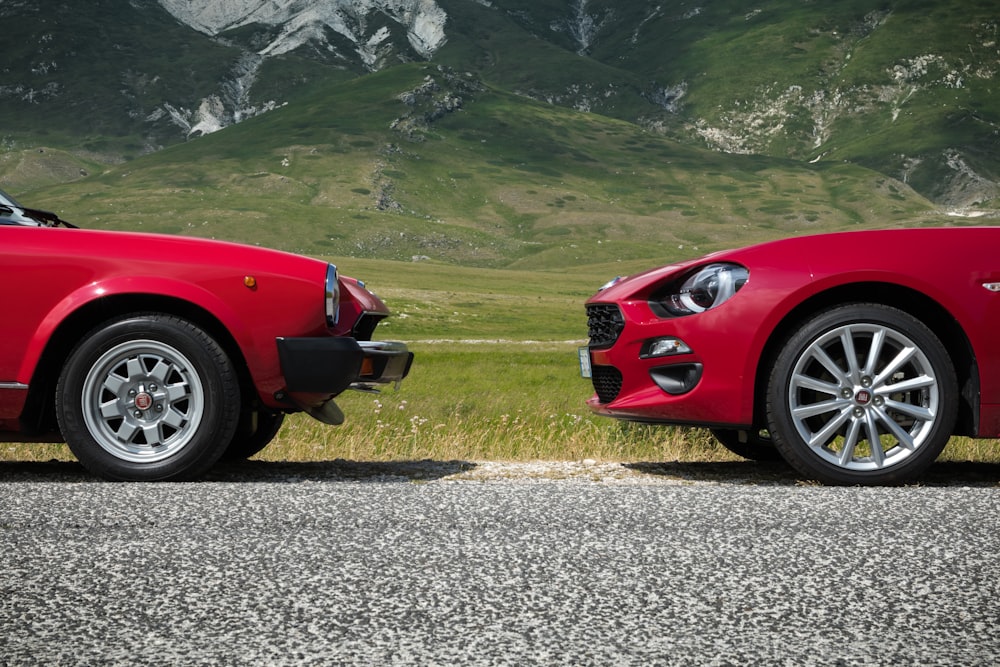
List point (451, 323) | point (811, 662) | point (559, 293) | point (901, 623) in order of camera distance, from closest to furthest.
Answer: point (811, 662), point (901, 623), point (451, 323), point (559, 293)

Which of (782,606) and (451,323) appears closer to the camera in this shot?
(782,606)

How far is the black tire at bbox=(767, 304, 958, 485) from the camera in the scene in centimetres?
503

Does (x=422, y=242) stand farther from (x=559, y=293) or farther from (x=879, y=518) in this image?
(x=879, y=518)

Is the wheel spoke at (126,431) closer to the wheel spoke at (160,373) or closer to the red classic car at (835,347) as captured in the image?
the wheel spoke at (160,373)

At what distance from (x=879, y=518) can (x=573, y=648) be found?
6.32 feet

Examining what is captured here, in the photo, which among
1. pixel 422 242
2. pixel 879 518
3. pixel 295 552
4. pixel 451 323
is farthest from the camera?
pixel 422 242

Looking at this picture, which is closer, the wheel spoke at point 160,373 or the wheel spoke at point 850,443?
the wheel spoke at point 850,443

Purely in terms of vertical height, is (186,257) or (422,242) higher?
(422,242)

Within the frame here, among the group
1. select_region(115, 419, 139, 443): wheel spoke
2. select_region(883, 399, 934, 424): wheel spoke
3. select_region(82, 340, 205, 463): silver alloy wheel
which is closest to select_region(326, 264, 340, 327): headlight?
select_region(82, 340, 205, 463): silver alloy wheel

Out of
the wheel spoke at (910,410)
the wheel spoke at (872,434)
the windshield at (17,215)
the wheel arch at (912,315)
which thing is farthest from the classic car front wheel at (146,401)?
the wheel spoke at (910,410)

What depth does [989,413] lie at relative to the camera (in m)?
5.16

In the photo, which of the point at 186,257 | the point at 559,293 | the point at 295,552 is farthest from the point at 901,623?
the point at 559,293

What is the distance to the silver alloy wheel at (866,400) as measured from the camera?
16.5ft

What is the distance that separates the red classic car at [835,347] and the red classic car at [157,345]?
1.67 metres
